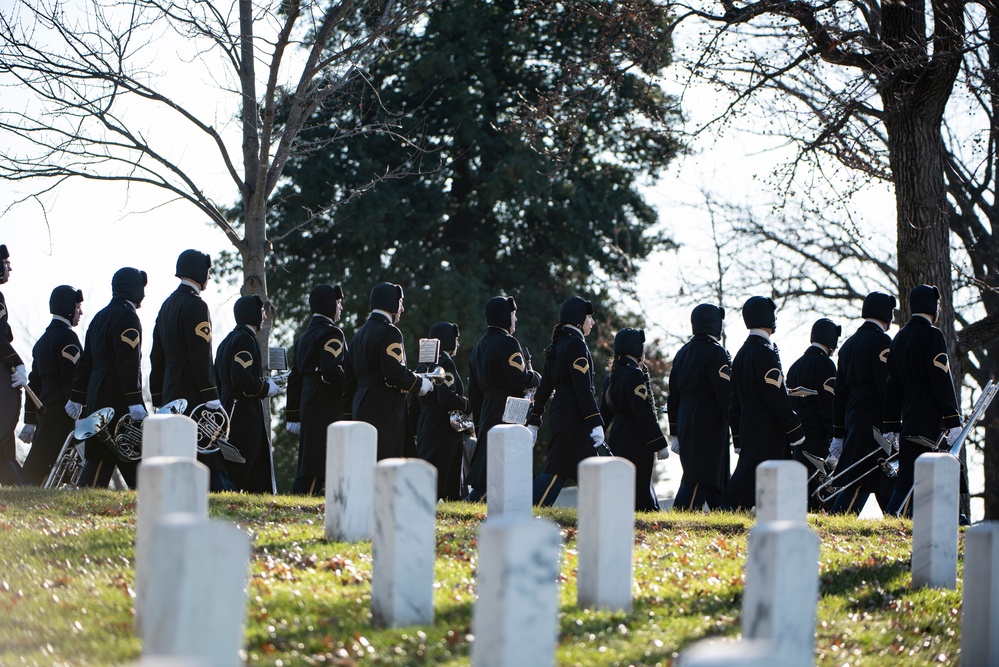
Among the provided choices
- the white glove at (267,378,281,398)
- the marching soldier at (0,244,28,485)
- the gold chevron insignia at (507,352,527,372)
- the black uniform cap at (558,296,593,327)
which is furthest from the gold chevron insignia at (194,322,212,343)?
the black uniform cap at (558,296,593,327)

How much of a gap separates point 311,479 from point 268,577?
21.0ft

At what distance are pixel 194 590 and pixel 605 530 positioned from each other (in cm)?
286

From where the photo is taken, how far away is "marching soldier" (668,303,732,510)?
12508 mm

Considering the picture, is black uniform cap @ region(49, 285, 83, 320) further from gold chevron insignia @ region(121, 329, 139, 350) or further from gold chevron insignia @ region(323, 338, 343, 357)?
gold chevron insignia @ region(323, 338, 343, 357)

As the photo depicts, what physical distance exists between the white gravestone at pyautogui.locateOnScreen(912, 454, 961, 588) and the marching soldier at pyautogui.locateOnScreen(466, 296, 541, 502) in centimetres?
571

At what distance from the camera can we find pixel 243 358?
12445 millimetres

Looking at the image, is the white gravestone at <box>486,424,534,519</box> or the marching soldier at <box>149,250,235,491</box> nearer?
the white gravestone at <box>486,424,534,519</box>

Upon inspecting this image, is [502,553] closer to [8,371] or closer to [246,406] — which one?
[246,406]

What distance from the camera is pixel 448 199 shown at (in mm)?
27781

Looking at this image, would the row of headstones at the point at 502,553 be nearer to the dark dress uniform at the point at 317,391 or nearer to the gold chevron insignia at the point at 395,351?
the gold chevron insignia at the point at 395,351

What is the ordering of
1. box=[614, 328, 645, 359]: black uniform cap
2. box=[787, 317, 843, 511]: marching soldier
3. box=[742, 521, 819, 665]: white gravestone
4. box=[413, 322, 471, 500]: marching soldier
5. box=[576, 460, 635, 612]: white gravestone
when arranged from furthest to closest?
box=[413, 322, 471, 500]: marching soldier, box=[787, 317, 843, 511]: marching soldier, box=[614, 328, 645, 359]: black uniform cap, box=[576, 460, 635, 612]: white gravestone, box=[742, 521, 819, 665]: white gravestone

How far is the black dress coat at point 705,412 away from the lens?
12500 mm

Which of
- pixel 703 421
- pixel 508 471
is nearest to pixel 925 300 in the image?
pixel 703 421

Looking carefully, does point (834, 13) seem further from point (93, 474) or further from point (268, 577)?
point (268, 577)
